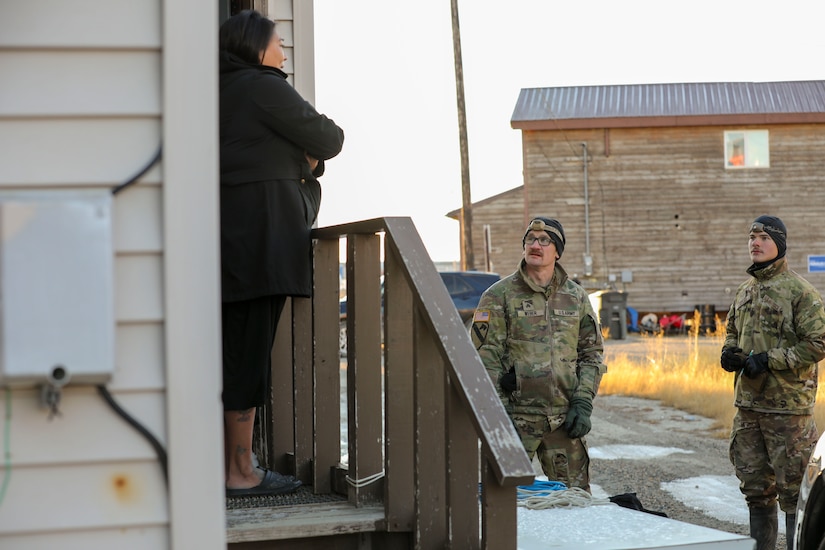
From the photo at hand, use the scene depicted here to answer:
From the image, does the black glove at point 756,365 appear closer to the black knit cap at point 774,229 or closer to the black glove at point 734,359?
the black glove at point 734,359

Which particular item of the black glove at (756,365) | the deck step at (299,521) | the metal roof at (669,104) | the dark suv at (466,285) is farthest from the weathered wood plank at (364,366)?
the metal roof at (669,104)

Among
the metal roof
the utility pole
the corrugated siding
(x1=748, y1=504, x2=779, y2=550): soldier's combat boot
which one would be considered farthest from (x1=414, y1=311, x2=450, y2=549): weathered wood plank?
the metal roof

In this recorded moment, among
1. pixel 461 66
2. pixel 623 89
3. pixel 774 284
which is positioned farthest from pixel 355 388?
pixel 623 89

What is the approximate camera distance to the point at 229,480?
3.65 metres

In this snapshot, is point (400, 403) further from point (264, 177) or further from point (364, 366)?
point (264, 177)

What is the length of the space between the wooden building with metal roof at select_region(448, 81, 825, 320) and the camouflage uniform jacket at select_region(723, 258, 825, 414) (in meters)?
23.1

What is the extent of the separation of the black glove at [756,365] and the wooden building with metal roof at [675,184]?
23269 millimetres

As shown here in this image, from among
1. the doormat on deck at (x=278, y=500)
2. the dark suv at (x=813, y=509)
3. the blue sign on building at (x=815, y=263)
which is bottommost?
the dark suv at (x=813, y=509)

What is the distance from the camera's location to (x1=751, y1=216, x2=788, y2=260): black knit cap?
628 cm

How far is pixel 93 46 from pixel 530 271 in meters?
3.62

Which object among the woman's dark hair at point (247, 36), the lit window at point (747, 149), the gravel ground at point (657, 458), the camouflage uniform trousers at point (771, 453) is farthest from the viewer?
the lit window at point (747, 149)

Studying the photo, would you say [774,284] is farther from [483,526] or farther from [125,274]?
[125,274]

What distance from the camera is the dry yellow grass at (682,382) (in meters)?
12.8

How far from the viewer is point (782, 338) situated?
20.6 feet
